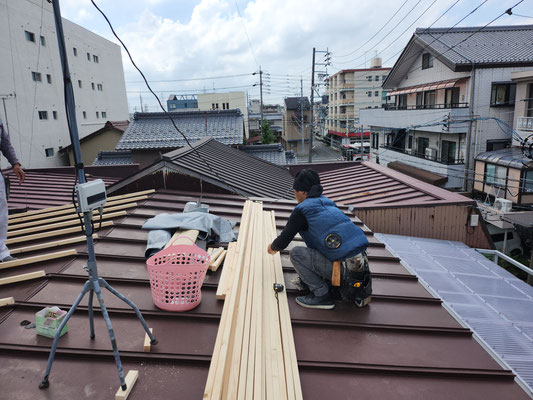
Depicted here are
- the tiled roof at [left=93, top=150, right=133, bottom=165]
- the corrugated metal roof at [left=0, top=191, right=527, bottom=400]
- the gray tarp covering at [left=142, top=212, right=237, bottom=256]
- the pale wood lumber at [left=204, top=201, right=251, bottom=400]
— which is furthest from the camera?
the tiled roof at [left=93, top=150, right=133, bottom=165]

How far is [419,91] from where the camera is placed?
77.7 feet

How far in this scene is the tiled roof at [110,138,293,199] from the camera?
692 centimetres

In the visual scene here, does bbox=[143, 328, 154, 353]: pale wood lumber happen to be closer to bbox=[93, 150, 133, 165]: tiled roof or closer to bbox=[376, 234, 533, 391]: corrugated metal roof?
bbox=[376, 234, 533, 391]: corrugated metal roof

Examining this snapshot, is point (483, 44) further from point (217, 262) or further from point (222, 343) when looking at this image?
point (222, 343)

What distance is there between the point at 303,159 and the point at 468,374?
43.0 meters

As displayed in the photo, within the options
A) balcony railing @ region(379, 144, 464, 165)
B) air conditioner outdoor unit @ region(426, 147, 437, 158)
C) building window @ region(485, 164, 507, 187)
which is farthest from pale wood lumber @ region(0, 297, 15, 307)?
air conditioner outdoor unit @ region(426, 147, 437, 158)

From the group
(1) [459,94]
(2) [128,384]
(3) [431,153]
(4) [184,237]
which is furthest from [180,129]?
(2) [128,384]

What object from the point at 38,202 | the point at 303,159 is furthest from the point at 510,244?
the point at 303,159

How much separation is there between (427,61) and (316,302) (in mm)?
24935

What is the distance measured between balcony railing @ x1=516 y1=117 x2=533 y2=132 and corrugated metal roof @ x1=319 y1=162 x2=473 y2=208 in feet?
34.7

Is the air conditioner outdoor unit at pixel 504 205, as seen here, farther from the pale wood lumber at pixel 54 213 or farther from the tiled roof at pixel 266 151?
the pale wood lumber at pixel 54 213

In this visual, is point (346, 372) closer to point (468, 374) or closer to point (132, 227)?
point (468, 374)

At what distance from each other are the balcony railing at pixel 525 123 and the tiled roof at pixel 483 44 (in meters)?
3.42

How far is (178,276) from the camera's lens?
10.2 ft
